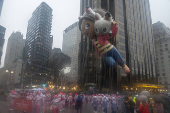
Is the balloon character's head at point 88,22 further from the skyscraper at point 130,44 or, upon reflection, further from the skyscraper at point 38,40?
the skyscraper at point 38,40

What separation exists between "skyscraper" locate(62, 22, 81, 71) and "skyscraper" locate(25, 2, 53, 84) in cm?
1583

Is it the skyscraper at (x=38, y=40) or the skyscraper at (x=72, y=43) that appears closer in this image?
the skyscraper at (x=72, y=43)

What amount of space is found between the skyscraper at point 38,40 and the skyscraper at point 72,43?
51.9ft

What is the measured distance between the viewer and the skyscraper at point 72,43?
69.4 meters

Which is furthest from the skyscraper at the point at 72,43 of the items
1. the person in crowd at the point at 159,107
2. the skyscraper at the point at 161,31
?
the person in crowd at the point at 159,107

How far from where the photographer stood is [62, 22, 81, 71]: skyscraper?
69.4 metres

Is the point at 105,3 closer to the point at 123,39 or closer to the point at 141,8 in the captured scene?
the point at 123,39

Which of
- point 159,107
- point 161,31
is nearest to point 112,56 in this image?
point 159,107

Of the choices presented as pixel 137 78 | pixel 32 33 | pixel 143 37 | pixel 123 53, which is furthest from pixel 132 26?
pixel 32 33

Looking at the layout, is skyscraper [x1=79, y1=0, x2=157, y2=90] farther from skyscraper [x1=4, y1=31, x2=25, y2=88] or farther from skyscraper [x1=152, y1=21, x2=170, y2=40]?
skyscraper [x1=4, y1=31, x2=25, y2=88]

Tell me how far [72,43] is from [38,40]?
2258cm

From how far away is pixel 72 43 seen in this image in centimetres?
7306

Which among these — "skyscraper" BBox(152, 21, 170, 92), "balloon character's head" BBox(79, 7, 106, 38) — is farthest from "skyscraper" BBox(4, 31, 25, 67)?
"skyscraper" BBox(152, 21, 170, 92)

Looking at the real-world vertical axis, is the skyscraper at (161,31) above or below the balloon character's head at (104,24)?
above
